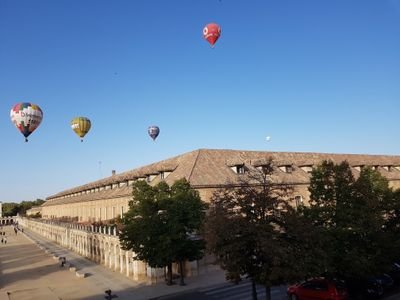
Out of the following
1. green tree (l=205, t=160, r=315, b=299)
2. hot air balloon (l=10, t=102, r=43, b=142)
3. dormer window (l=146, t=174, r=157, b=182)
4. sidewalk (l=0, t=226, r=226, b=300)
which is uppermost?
hot air balloon (l=10, t=102, r=43, b=142)

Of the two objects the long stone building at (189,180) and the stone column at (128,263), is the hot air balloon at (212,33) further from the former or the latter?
the stone column at (128,263)

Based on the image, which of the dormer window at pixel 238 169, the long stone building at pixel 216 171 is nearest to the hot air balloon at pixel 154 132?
the long stone building at pixel 216 171

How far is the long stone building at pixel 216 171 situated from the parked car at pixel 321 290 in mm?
16242

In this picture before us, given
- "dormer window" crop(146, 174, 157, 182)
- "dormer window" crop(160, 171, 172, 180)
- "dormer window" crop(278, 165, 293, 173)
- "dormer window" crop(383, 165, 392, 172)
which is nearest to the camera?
"dormer window" crop(160, 171, 172, 180)

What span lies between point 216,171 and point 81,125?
63.8ft

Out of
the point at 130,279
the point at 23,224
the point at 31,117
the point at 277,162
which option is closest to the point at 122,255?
the point at 130,279

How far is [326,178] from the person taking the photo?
82.6ft

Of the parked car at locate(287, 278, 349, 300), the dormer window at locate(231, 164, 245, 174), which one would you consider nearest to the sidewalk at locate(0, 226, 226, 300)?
the parked car at locate(287, 278, 349, 300)

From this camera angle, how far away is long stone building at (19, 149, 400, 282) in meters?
42.5

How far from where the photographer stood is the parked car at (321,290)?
2220cm

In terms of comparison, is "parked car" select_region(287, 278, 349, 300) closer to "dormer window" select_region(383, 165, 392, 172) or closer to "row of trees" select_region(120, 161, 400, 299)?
"row of trees" select_region(120, 161, 400, 299)

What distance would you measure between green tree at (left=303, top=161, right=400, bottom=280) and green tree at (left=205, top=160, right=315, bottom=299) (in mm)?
1691

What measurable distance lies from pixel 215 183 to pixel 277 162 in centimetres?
1262

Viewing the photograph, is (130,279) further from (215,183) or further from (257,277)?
(257,277)
